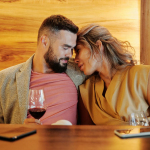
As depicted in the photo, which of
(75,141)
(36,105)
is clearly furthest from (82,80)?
(75,141)

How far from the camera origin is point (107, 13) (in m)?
2.19

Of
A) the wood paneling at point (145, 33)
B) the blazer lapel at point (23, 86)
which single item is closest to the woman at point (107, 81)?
the blazer lapel at point (23, 86)

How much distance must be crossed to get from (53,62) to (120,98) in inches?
22.7

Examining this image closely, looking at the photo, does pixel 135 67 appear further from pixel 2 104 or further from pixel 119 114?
pixel 2 104

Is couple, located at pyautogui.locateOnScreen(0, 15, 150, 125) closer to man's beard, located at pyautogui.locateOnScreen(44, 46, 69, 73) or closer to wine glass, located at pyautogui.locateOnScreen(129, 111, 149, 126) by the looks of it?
man's beard, located at pyautogui.locateOnScreen(44, 46, 69, 73)

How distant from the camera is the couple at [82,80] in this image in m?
1.55

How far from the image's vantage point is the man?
1622 millimetres

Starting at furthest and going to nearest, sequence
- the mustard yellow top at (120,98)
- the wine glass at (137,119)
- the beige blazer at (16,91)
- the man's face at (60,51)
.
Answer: the man's face at (60,51) → the beige blazer at (16,91) → the mustard yellow top at (120,98) → the wine glass at (137,119)

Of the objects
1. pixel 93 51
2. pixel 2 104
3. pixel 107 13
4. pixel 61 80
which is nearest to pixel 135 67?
pixel 93 51

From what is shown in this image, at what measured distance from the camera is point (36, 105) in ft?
3.60

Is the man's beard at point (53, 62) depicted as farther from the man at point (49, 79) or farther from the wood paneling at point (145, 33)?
the wood paneling at point (145, 33)

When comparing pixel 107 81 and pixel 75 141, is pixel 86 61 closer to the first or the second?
pixel 107 81

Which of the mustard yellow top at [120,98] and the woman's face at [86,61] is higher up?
the woman's face at [86,61]

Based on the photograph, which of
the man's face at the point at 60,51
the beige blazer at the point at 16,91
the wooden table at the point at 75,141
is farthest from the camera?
the man's face at the point at 60,51
